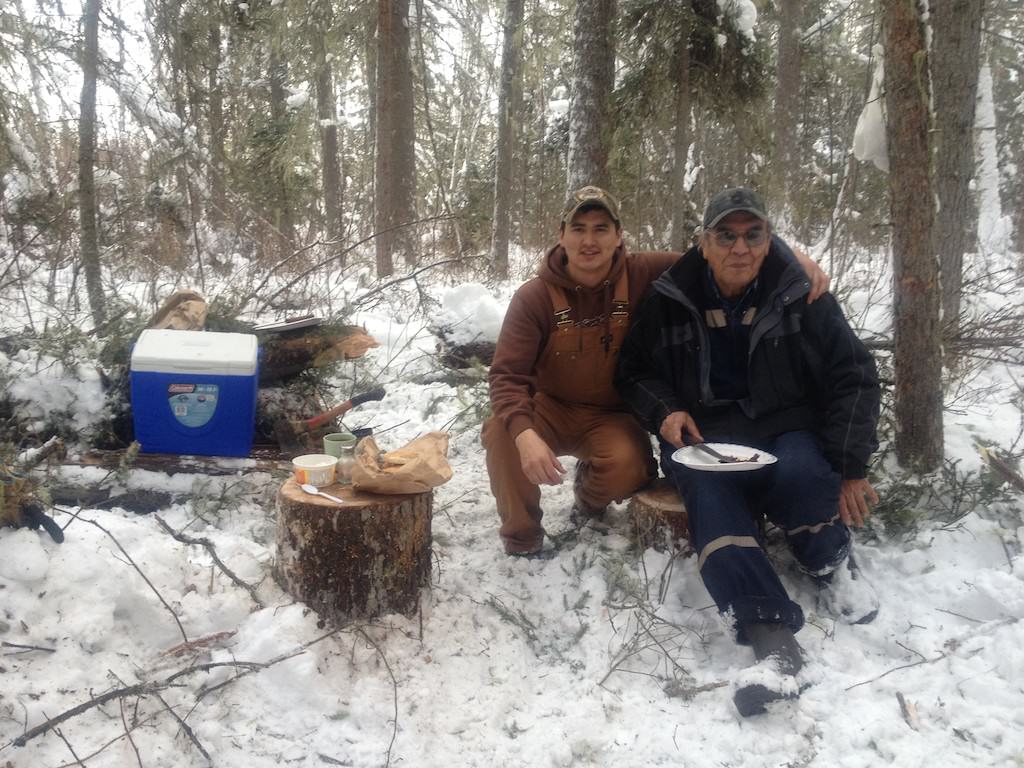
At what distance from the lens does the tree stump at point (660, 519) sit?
2.94 m

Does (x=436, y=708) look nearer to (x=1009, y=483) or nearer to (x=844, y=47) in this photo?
(x=1009, y=483)

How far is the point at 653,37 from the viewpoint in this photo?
6.01 m

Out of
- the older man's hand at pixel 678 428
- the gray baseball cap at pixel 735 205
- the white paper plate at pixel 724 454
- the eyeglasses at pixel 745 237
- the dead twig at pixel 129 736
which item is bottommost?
the dead twig at pixel 129 736

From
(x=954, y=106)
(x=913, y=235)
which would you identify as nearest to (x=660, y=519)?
(x=913, y=235)

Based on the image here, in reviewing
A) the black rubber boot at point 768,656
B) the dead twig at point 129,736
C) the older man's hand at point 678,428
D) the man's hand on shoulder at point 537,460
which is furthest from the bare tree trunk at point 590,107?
the dead twig at point 129,736

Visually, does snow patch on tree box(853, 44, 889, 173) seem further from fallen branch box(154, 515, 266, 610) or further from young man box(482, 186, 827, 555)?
fallen branch box(154, 515, 266, 610)

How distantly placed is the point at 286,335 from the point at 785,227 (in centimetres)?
770

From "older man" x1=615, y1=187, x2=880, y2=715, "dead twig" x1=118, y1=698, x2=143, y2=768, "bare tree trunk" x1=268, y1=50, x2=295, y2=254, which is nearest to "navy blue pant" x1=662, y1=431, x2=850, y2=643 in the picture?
"older man" x1=615, y1=187, x2=880, y2=715

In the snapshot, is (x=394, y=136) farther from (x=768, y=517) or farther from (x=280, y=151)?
(x=768, y=517)

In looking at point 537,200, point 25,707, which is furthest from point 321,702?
point 537,200

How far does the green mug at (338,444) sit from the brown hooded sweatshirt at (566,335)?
61 cm

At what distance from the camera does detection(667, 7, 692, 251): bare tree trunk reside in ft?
19.5

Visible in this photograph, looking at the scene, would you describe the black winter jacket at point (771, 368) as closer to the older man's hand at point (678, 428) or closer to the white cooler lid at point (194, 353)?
the older man's hand at point (678, 428)

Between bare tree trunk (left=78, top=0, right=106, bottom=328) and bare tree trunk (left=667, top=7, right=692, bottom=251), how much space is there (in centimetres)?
446
